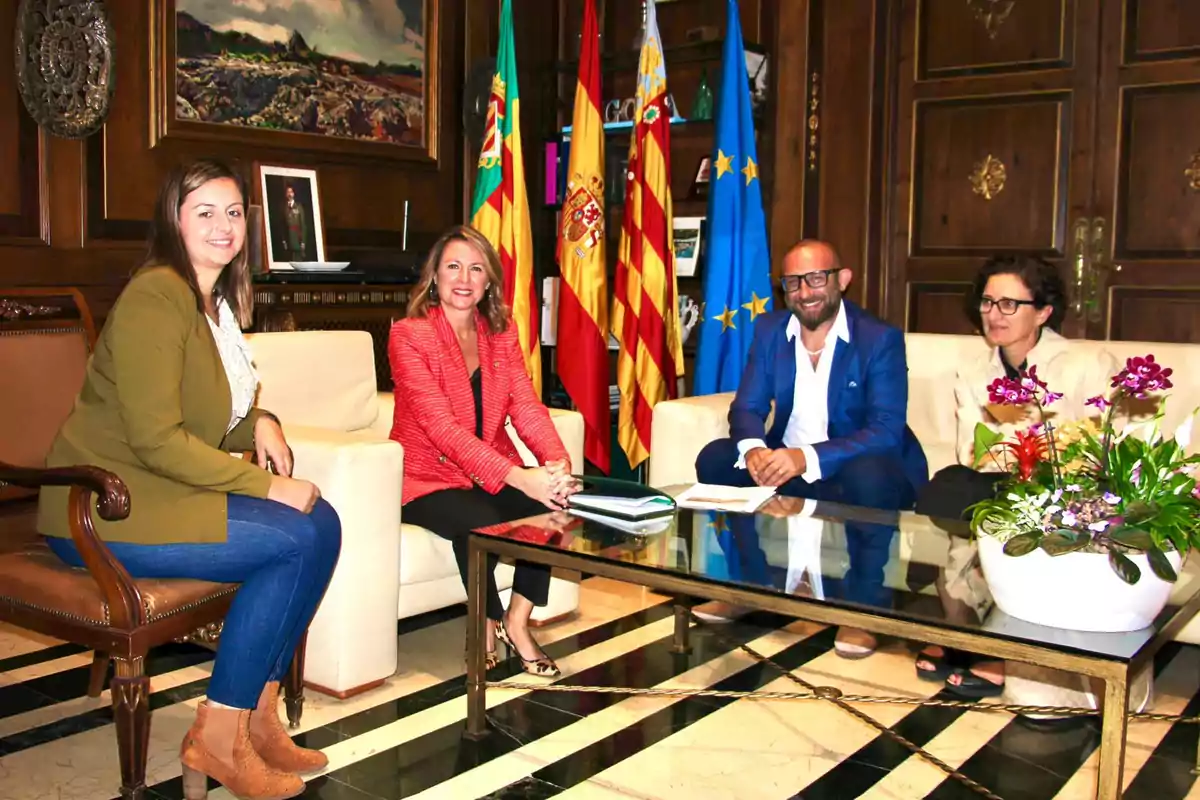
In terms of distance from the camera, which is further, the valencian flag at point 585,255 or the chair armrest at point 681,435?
the valencian flag at point 585,255

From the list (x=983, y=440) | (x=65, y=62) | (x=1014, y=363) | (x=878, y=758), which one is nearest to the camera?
(x=983, y=440)

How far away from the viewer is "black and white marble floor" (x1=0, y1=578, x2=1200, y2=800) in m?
2.37

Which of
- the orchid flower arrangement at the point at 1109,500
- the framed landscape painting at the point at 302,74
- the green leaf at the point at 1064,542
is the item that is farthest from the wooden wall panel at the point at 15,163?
the green leaf at the point at 1064,542

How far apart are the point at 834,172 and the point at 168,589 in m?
3.55

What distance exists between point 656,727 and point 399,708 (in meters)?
0.61

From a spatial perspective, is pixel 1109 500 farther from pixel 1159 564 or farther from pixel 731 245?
pixel 731 245

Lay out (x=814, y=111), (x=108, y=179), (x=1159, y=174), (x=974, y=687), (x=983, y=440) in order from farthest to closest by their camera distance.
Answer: (x=814, y=111)
(x=1159, y=174)
(x=108, y=179)
(x=974, y=687)
(x=983, y=440)

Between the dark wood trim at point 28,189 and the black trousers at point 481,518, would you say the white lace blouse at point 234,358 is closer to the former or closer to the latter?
the black trousers at point 481,518

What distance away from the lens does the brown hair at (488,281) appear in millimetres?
3117

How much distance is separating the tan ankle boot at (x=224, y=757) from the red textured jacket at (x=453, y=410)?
3.13ft

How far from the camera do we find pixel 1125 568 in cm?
178

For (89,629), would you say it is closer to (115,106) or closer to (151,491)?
(151,491)

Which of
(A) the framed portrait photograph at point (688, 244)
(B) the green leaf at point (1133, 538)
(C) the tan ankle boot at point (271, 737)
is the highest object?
(A) the framed portrait photograph at point (688, 244)

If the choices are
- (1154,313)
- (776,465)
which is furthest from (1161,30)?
(776,465)
